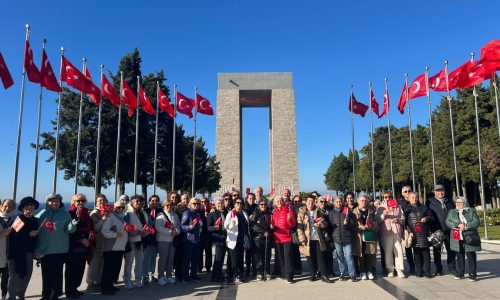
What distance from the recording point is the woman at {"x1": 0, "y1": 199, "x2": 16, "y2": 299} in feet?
18.1

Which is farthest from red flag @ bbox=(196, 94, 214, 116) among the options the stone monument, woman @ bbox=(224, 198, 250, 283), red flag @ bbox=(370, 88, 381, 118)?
the stone monument

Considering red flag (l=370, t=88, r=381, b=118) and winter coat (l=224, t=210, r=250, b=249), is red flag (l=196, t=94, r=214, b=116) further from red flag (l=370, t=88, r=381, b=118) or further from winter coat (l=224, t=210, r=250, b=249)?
winter coat (l=224, t=210, r=250, b=249)

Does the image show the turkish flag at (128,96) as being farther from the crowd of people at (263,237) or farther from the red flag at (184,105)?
the crowd of people at (263,237)

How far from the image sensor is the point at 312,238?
7629 mm

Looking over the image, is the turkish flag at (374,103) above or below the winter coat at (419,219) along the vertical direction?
above

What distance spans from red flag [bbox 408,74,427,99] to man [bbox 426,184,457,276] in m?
7.67

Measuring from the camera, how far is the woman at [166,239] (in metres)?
7.35

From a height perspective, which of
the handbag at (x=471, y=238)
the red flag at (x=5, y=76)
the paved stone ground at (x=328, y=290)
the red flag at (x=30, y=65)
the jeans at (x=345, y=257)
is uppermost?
the red flag at (x=30, y=65)

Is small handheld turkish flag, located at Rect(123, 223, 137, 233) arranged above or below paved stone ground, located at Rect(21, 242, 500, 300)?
above

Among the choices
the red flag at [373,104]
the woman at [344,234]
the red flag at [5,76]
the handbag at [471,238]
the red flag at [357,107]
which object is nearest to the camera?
the handbag at [471,238]

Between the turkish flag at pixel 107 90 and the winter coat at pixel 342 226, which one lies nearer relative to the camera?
the winter coat at pixel 342 226

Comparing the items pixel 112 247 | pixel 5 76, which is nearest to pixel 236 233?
pixel 112 247

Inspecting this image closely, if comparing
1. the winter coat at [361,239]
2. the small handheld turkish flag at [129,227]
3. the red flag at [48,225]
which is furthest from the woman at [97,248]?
the winter coat at [361,239]

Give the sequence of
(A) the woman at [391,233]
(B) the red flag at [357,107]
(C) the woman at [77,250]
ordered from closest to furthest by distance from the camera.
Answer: (C) the woman at [77,250] < (A) the woman at [391,233] < (B) the red flag at [357,107]
